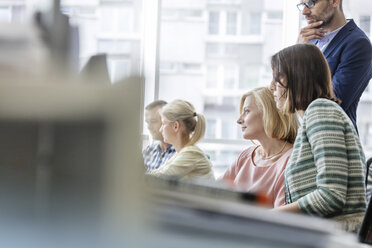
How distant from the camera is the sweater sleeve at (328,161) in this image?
132 cm

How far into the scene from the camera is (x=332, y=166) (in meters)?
1.32

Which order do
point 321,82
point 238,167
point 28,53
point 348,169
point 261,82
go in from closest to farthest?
point 28,53 < point 348,169 < point 321,82 < point 238,167 < point 261,82

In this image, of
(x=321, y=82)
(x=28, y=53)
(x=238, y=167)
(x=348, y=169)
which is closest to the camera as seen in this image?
(x=28, y=53)

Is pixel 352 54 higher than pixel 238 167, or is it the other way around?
pixel 352 54

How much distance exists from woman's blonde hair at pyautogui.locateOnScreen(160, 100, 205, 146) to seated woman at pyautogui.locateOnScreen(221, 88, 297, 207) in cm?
78

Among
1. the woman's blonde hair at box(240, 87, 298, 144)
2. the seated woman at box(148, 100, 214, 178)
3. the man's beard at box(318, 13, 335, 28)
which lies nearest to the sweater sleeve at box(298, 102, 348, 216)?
the woman's blonde hair at box(240, 87, 298, 144)

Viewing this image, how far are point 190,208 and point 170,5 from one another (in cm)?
440

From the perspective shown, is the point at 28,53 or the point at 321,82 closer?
the point at 28,53

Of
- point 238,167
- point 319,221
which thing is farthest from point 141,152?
point 238,167

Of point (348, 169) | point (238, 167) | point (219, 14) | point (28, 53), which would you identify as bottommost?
point (238, 167)

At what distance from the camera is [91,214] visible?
376mm

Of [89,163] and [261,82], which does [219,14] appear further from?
[89,163]

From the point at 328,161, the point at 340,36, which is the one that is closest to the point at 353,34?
the point at 340,36

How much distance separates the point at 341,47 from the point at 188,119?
3.53 ft
